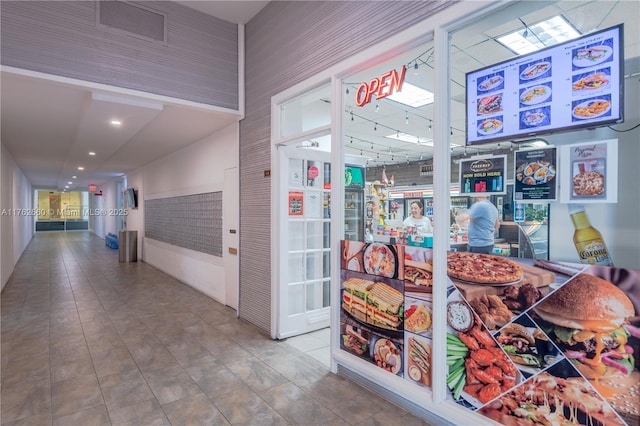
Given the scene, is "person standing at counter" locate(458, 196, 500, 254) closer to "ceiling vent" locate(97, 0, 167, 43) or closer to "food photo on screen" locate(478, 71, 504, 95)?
"food photo on screen" locate(478, 71, 504, 95)

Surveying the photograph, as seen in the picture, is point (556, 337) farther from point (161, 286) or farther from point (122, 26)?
point (161, 286)

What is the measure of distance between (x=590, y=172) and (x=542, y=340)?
3.19 feet

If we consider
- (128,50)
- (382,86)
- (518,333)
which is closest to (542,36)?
(382,86)

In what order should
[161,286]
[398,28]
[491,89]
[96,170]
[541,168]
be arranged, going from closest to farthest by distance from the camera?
[541,168] < [491,89] < [398,28] < [161,286] < [96,170]

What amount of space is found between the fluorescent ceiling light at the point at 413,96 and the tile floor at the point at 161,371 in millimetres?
3270

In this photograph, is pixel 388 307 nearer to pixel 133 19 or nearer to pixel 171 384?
pixel 171 384

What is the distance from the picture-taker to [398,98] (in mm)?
4707

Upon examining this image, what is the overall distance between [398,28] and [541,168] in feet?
4.68

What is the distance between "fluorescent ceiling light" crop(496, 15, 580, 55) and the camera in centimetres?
180

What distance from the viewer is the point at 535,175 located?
1.99m

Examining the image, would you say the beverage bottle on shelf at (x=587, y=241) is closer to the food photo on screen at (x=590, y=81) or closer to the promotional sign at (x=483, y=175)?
the promotional sign at (x=483, y=175)

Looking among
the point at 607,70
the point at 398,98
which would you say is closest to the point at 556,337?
the point at 607,70

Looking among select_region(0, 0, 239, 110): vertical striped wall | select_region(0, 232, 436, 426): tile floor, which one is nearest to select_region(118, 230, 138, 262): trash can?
select_region(0, 232, 436, 426): tile floor

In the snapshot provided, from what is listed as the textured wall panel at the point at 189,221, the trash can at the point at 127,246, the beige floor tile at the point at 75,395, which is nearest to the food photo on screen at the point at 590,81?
the beige floor tile at the point at 75,395
